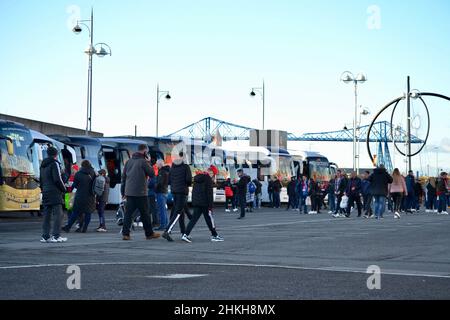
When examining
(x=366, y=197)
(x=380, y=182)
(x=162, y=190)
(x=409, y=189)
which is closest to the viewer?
(x=162, y=190)

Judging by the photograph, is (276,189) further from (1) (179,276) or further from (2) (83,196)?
(1) (179,276)

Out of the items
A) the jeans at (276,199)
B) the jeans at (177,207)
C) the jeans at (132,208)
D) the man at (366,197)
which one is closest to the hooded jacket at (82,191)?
the jeans at (132,208)

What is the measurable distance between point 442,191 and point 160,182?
63.3 ft

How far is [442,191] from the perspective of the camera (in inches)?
1521

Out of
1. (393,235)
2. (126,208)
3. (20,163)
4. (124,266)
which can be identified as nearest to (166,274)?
(124,266)

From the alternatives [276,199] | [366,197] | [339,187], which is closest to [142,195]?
[339,187]

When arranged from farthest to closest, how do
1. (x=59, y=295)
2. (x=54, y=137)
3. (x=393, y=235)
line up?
(x=54, y=137) → (x=393, y=235) → (x=59, y=295)

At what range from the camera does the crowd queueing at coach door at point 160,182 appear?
1878 cm

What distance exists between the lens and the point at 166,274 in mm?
11664

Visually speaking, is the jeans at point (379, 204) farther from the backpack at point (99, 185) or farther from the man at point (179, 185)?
the man at point (179, 185)

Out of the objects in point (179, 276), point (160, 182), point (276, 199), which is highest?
point (160, 182)

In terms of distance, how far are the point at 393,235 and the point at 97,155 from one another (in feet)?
72.1

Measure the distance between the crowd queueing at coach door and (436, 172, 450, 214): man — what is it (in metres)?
0.04
